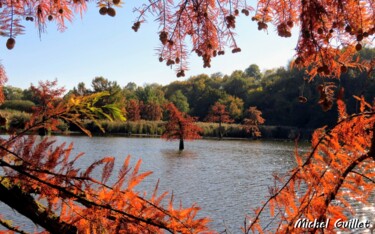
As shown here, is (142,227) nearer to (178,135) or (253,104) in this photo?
(178,135)

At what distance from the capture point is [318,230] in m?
1.65

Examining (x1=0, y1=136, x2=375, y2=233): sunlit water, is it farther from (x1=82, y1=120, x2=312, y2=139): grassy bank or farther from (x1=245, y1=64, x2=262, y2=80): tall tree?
(x1=245, y1=64, x2=262, y2=80): tall tree

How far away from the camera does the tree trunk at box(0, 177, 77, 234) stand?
1.39 meters

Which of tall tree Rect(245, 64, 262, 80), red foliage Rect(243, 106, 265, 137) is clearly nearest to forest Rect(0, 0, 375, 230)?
red foliage Rect(243, 106, 265, 137)

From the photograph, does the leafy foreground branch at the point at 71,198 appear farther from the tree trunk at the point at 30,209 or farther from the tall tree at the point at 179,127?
the tall tree at the point at 179,127

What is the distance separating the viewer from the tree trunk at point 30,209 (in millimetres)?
1391

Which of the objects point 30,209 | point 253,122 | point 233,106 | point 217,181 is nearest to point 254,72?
point 233,106

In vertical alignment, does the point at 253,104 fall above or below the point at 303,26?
above

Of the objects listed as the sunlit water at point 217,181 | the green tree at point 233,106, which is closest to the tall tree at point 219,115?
the green tree at point 233,106

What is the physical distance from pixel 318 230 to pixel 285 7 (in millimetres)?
952

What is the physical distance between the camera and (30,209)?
143 cm

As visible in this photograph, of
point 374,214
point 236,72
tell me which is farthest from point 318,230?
point 236,72

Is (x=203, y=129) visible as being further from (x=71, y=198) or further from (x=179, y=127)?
(x=71, y=198)

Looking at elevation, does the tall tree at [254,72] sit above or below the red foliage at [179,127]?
above
